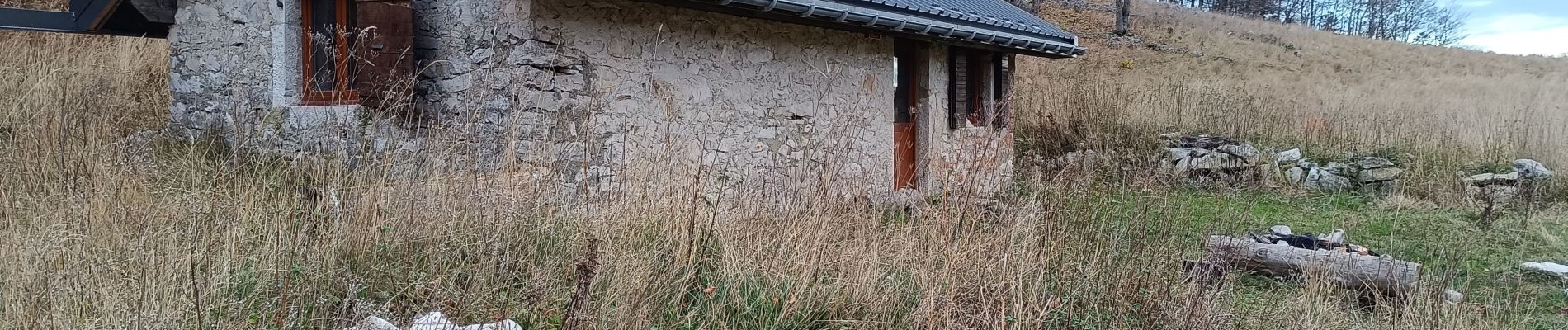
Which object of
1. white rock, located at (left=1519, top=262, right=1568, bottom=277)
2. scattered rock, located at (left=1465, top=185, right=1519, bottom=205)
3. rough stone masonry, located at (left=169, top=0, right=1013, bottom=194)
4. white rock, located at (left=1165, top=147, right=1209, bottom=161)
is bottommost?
white rock, located at (left=1519, top=262, right=1568, bottom=277)

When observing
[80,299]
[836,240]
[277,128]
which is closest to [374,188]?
[80,299]

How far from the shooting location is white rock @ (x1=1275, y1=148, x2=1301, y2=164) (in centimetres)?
1010

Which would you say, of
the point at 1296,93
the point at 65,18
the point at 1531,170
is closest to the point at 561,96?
the point at 65,18

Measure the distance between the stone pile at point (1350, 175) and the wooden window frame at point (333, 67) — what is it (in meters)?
8.76

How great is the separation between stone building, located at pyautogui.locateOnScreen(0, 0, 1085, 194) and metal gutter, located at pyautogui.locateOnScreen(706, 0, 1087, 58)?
2 cm

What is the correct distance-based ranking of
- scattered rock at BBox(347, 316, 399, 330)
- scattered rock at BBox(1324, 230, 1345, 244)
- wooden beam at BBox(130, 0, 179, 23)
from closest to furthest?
scattered rock at BBox(347, 316, 399, 330)
scattered rock at BBox(1324, 230, 1345, 244)
wooden beam at BBox(130, 0, 179, 23)

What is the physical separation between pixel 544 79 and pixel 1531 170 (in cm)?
903

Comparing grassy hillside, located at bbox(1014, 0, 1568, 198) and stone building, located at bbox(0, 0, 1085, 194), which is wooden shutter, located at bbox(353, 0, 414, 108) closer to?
stone building, located at bbox(0, 0, 1085, 194)

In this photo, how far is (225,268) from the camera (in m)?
2.74

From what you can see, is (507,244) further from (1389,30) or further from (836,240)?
(1389,30)

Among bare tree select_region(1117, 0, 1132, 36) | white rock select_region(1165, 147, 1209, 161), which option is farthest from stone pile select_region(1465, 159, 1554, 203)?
bare tree select_region(1117, 0, 1132, 36)

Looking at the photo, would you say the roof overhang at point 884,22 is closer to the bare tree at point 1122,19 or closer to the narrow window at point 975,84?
the narrow window at point 975,84

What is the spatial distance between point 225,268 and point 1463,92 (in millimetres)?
20491

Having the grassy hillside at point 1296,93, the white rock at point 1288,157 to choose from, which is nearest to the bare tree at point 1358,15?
the grassy hillside at point 1296,93
